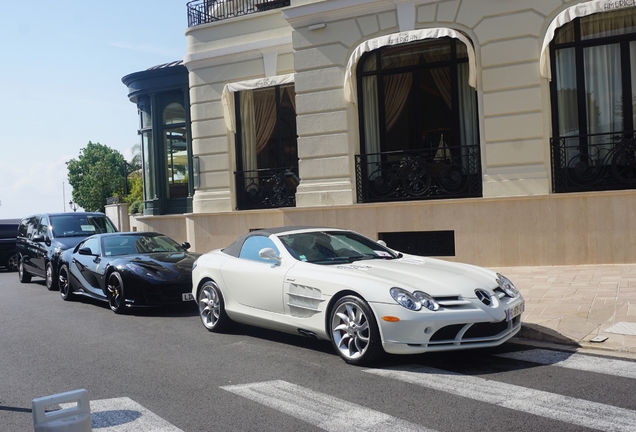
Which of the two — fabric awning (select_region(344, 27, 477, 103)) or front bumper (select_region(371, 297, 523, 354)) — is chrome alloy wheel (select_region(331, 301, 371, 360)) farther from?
fabric awning (select_region(344, 27, 477, 103))

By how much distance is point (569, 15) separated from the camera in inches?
505

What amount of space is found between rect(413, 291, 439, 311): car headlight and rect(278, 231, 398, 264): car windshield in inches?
58.4

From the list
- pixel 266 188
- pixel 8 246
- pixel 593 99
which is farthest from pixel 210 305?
pixel 8 246

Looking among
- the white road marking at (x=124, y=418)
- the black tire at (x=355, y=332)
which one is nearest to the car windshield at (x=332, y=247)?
the black tire at (x=355, y=332)

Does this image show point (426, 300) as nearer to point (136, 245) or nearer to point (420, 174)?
point (136, 245)

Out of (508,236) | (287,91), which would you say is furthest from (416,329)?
(287,91)

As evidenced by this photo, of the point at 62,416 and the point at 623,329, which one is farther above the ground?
the point at 62,416

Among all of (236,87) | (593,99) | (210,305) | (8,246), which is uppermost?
(236,87)

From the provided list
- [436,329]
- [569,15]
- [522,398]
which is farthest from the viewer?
[569,15]

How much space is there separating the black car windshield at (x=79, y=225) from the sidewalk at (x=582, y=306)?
978 cm

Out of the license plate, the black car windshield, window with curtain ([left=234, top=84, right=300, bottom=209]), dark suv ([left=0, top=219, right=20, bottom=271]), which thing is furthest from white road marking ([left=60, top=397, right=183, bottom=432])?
dark suv ([left=0, top=219, right=20, bottom=271])

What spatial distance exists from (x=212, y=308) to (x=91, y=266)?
13.3ft

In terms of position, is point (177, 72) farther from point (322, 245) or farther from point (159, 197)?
point (322, 245)

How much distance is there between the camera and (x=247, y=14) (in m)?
17.8
